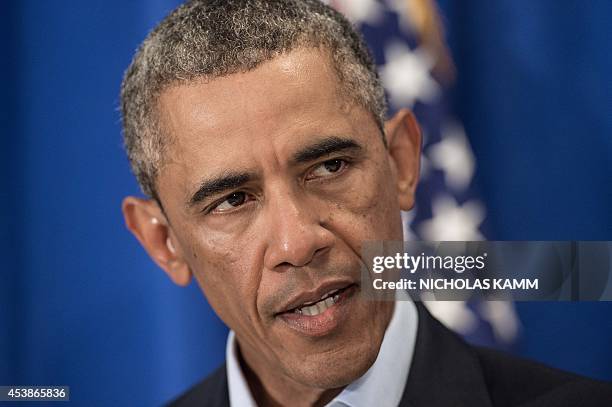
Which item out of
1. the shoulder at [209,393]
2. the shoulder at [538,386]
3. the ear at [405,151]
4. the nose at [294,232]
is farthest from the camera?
the shoulder at [209,393]

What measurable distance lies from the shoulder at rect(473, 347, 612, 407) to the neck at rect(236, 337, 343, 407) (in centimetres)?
30

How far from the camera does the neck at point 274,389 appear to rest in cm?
159

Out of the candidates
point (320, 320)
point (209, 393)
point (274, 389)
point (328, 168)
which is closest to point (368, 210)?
point (328, 168)

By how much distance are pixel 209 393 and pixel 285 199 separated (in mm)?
613

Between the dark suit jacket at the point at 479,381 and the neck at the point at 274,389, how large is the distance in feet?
0.46

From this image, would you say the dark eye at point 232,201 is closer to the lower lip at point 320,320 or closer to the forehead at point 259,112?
the forehead at point 259,112

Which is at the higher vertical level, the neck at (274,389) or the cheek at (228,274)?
the cheek at (228,274)

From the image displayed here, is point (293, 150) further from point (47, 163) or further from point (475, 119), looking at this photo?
point (47, 163)

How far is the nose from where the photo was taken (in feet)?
4.48

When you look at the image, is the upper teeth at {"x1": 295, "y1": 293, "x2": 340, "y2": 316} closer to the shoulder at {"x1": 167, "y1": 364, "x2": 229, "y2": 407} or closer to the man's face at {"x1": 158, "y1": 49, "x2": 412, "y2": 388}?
the man's face at {"x1": 158, "y1": 49, "x2": 412, "y2": 388}

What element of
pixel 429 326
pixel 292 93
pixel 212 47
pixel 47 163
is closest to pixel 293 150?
pixel 292 93

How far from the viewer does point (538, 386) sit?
1.52 metres

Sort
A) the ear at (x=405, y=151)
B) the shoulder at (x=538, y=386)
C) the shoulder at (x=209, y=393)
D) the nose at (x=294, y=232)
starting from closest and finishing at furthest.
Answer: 1. the nose at (x=294, y=232)
2. the shoulder at (x=538, y=386)
3. the ear at (x=405, y=151)
4. the shoulder at (x=209, y=393)
